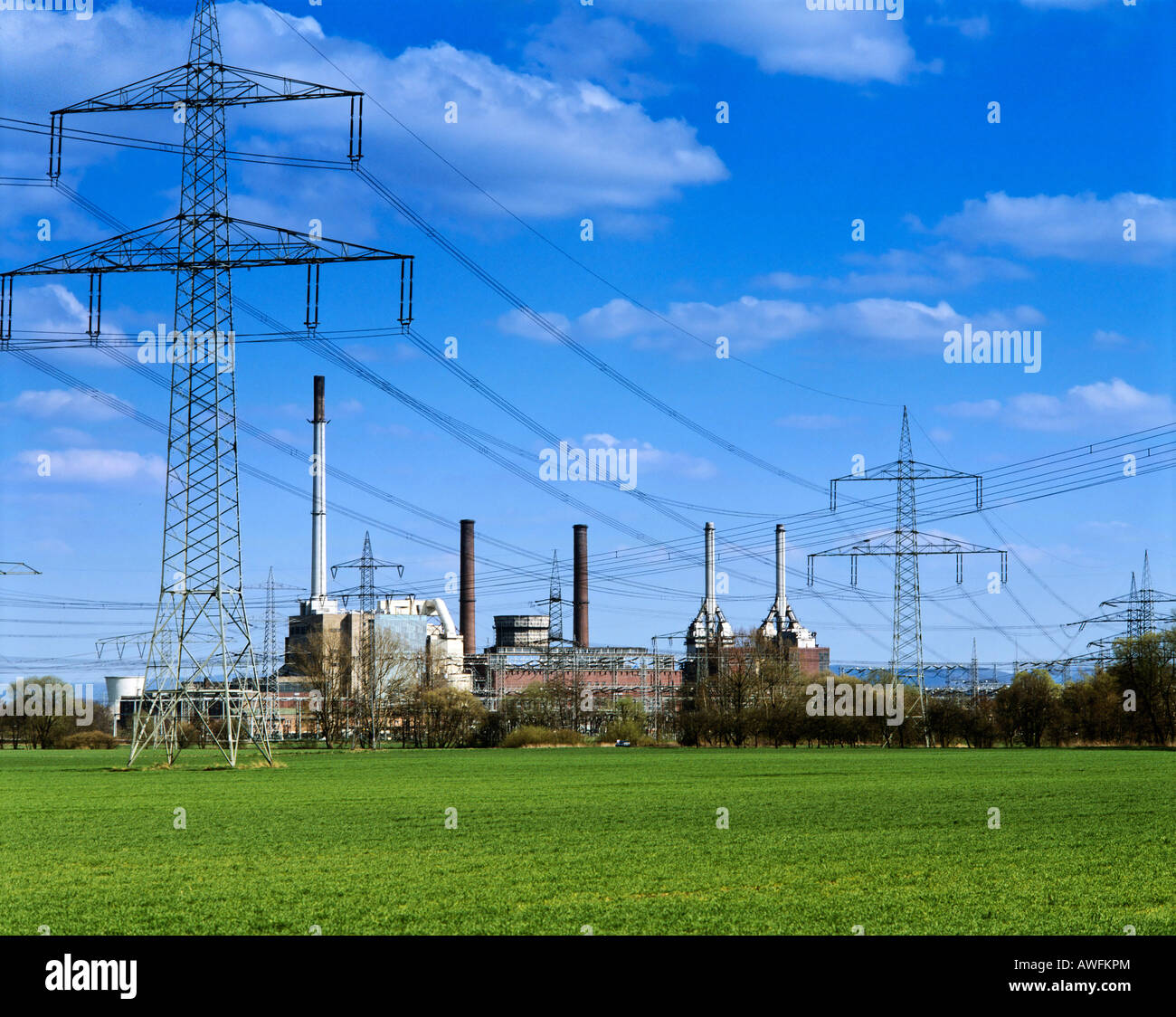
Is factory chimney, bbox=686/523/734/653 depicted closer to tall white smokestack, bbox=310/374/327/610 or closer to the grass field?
tall white smokestack, bbox=310/374/327/610

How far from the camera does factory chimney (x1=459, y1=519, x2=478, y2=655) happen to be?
124m

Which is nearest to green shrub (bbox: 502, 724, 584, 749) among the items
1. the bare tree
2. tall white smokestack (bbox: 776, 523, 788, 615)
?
the bare tree

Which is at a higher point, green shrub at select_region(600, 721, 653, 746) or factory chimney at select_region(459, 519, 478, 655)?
factory chimney at select_region(459, 519, 478, 655)

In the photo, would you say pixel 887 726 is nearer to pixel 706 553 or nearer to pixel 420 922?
pixel 706 553

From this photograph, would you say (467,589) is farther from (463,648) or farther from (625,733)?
(625,733)

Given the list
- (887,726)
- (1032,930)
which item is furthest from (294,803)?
(887,726)

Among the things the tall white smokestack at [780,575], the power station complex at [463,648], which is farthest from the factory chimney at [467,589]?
the tall white smokestack at [780,575]

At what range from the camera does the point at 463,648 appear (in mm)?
127875

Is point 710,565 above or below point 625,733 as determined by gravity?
above

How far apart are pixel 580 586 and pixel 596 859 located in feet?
362

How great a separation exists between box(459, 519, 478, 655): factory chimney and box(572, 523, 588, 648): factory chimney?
31.9 feet

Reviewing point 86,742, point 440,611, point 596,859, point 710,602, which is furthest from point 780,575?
point 596,859

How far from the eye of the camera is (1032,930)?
12.9m
